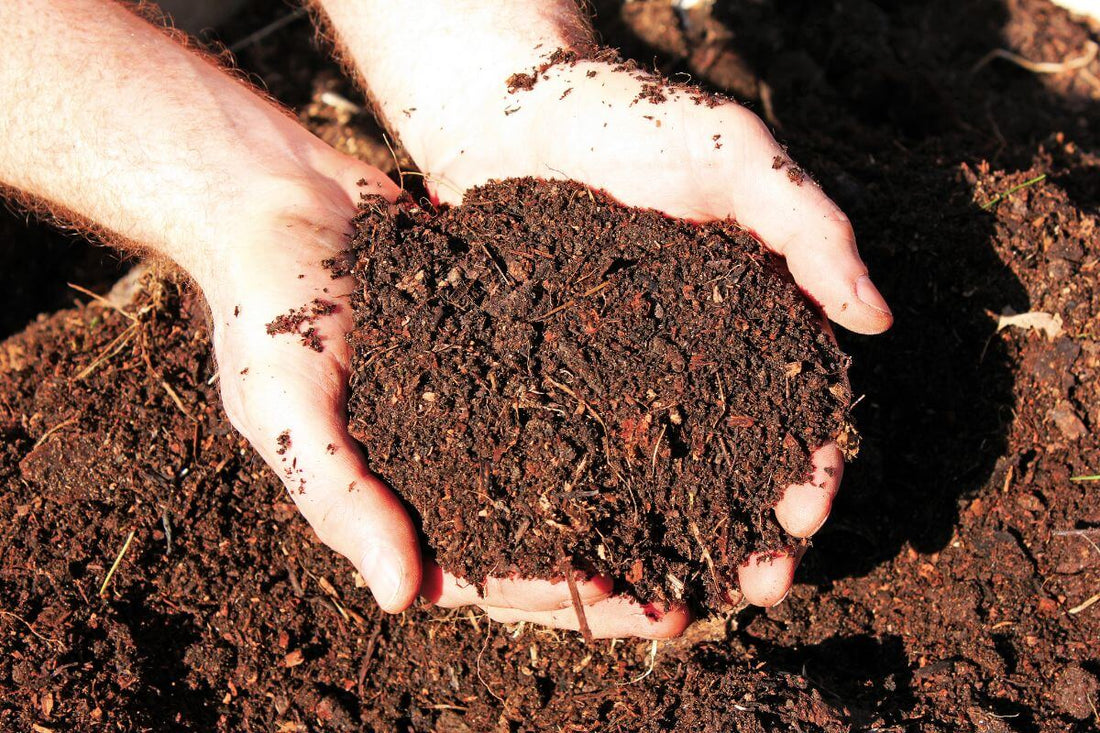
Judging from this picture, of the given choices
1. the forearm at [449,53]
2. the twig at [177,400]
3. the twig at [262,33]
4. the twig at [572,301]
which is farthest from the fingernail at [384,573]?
the twig at [262,33]

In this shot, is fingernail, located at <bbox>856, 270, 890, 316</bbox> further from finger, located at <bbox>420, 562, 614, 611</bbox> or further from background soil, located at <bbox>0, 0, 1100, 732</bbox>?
finger, located at <bbox>420, 562, 614, 611</bbox>

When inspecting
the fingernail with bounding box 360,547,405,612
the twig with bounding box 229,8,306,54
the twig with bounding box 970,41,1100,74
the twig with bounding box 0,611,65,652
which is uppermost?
the twig with bounding box 970,41,1100,74

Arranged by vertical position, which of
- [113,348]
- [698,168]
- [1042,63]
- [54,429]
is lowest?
[54,429]

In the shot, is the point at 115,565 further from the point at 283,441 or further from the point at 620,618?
the point at 620,618

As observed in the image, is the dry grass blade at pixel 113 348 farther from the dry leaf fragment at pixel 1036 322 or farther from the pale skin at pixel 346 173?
the dry leaf fragment at pixel 1036 322

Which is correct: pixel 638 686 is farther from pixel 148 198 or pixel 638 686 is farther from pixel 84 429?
pixel 148 198

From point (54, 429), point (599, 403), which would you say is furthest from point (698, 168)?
point (54, 429)

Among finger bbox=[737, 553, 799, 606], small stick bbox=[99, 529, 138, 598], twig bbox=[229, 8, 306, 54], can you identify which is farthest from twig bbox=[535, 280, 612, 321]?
twig bbox=[229, 8, 306, 54]
